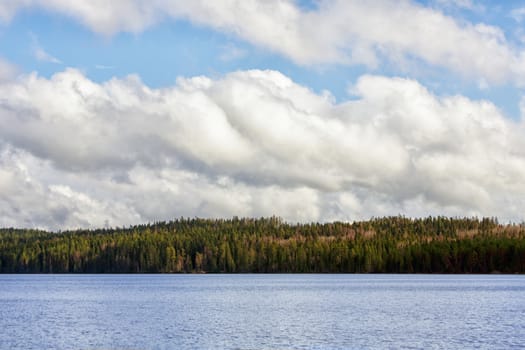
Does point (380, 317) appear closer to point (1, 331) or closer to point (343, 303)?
point (343, 303)

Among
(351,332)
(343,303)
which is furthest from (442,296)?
(351,332)

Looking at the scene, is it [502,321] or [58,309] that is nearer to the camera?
[502,321]

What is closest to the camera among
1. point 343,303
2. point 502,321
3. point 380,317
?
point 502,321

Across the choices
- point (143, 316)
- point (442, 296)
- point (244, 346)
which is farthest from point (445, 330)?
point (442, 296)

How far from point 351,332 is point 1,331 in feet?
103

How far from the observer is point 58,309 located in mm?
98000

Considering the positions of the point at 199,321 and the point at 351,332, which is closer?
the point at 351,332

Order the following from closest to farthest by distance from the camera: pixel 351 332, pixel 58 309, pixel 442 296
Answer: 1. pixel 351 332
2. pixel 58 309
3. pixel 442 296

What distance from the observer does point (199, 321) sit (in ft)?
258

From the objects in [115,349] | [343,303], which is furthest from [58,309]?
[115,349]

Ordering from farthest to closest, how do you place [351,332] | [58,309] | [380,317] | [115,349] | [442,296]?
[442,296] < [58,309] < [380,317] < [351,332] < [115,349]

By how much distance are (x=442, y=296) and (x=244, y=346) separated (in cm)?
6940

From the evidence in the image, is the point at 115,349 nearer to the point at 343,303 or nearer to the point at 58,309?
the point at 58,309

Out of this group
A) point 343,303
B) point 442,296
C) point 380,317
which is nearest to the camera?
point 380,317
